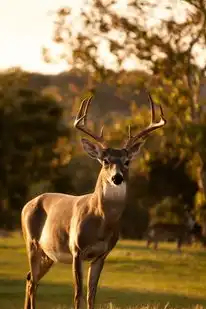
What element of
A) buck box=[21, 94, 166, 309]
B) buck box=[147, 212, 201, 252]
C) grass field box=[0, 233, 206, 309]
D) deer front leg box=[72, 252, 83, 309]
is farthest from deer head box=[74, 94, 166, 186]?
buck box=[147, 212, 201, 252]

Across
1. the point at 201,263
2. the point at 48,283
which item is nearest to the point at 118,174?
the point at 48,283

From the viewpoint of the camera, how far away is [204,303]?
942 inches

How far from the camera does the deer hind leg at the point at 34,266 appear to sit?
55.3ft

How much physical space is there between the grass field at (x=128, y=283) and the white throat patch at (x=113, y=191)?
367 cm

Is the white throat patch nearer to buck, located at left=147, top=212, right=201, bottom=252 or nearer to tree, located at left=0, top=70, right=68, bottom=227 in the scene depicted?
buck, located at left=147, top=212, right=201, bottom=252

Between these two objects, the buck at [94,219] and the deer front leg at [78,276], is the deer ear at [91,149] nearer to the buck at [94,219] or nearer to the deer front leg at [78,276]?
the buck at [94,219]

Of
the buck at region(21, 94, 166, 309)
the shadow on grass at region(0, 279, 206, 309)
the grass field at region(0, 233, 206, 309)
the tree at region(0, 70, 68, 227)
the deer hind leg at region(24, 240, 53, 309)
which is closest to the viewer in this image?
the buck at region(21, 94, 166, 309)

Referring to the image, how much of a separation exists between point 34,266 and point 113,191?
2.82 meters

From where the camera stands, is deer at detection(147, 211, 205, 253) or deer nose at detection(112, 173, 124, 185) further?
deer at detection(147, 211, 205, 253)

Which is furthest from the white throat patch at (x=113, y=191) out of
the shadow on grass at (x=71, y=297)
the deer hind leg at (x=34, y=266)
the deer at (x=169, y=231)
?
the deer at (x=169, y=231)

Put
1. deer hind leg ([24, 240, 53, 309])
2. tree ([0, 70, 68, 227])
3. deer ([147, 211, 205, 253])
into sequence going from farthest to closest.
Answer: tree ([0, 70, 68, 227]) → deer ([147, 211, 205, 253]) → deer hind leg ([24, 240, 53, 309])

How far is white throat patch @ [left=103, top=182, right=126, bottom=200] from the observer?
581 inches

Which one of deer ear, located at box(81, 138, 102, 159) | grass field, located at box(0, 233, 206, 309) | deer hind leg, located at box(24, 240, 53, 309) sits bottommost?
grass field, located at box(0, 233, 206, 309)

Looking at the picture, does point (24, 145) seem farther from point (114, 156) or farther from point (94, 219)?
point (114, 156)
